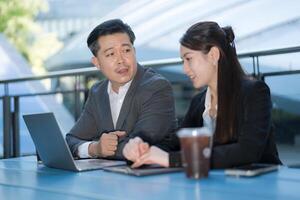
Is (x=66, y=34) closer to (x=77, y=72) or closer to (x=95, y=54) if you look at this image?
(x=77, y=72)

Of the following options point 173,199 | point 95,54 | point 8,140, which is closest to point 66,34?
point 8,140

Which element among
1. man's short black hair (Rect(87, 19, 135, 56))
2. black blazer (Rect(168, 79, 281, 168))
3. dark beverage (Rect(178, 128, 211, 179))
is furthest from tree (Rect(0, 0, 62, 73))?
dark beverage (Rect(178, 128, 211, 179))

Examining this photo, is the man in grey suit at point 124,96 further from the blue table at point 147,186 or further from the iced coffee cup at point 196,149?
the iced coffee cup at point 196,149

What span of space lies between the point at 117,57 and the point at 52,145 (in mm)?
526

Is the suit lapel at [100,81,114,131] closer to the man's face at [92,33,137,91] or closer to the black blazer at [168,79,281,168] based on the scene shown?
the man's face at [92,33,137,91]

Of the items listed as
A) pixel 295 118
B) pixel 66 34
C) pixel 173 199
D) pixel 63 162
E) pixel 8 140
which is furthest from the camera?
pixel 66 34

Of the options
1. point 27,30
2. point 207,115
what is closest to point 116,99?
point 207,115

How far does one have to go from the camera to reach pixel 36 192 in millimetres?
1181

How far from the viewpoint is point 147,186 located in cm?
114

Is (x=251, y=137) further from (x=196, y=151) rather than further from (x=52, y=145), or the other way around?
(x=52, y=145)

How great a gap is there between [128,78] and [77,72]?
6.77 ft

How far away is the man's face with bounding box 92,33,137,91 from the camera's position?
1875 millimetres

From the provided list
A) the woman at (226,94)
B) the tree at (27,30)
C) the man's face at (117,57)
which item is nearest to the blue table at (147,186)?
the woman at (226,94)

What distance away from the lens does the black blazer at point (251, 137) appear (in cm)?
134
